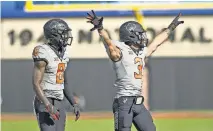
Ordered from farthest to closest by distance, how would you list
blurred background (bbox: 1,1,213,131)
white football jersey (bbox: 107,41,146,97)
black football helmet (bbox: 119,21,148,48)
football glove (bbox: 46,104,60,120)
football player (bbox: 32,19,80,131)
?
blurred background (bbox: 1,1,213,131) < black football helmet (bbox: 119,21,148,48) < white football jersey (bbox: 107,41,146,97) < football player (bbox: 32,19,80,131) < football glove (bbox: 46,104,60,120)

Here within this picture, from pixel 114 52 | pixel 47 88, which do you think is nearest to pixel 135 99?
pixel 114 52

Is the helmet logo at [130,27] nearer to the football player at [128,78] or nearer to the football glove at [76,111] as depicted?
the football player at [128,78]

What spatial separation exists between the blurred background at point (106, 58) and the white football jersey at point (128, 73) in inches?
634

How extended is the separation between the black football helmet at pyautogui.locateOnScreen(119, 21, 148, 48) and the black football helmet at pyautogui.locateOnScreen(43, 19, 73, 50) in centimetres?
74

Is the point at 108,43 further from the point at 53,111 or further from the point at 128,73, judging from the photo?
the point at 53,111

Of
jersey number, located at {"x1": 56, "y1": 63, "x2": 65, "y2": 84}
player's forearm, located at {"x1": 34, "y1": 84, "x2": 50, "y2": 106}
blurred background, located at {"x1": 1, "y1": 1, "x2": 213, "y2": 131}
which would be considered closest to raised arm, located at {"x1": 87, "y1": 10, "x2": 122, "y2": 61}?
jersey number, located at {"x1": 56, "y1": 63, "x2": 65, "y2": 84}

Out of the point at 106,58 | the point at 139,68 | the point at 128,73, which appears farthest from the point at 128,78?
the point at 106,58

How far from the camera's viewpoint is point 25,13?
77.6 ft

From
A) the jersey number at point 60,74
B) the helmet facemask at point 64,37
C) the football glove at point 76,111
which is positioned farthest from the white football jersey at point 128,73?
the jersey number at point 60,74

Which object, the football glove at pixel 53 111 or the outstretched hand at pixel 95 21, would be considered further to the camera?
the outstretched hand at pixel 95 21

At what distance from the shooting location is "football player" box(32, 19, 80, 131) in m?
6.47

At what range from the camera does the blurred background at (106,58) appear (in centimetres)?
2339

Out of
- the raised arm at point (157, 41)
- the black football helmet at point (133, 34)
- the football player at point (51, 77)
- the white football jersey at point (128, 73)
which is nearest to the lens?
the football player at point (51, 77)

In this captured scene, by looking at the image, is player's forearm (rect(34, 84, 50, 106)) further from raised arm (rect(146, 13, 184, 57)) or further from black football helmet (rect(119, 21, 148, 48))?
raised arm (rect(146, 13, 184, 57))
